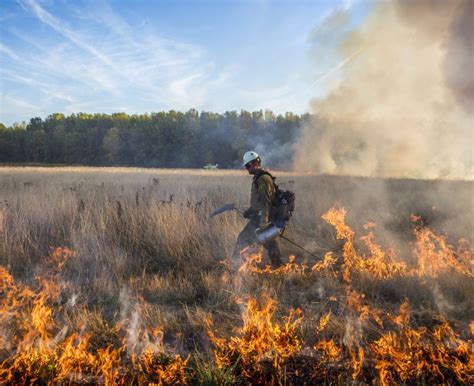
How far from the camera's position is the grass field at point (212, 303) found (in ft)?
10.6

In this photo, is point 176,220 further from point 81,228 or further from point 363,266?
point 363,266

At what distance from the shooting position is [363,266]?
559cm

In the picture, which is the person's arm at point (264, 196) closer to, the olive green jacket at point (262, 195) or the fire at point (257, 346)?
the olive green jacket at point (262, 195)

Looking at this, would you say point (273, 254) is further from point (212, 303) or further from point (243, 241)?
point (212, 303)

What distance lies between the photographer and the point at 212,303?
4602 millimetres

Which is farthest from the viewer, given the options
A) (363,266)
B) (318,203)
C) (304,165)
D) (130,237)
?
(304,165)

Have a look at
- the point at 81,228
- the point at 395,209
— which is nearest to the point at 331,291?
the point at 81,228

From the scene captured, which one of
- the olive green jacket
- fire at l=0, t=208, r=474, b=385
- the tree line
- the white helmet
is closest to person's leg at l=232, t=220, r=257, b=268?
the olive green jacket

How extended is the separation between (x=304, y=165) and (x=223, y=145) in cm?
3182

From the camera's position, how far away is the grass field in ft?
10.6

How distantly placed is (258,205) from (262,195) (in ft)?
0.56

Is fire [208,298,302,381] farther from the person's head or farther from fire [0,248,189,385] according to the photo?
the person's head

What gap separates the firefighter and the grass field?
0.25m

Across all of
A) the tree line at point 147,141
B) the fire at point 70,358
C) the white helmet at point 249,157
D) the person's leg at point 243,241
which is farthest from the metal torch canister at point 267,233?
the tree line at point 147,141
